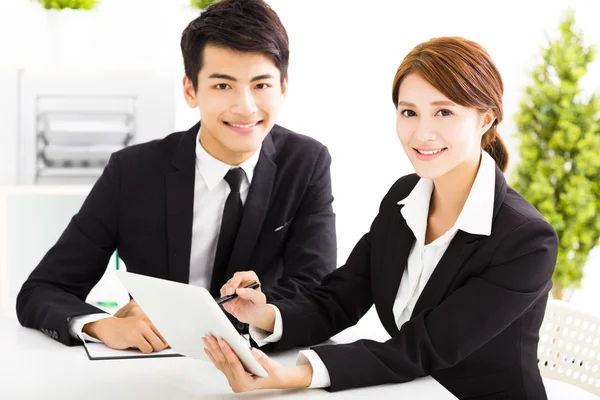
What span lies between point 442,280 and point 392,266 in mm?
172

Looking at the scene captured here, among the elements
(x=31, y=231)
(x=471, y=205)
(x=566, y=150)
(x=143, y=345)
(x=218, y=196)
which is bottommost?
(x=31, y=231)

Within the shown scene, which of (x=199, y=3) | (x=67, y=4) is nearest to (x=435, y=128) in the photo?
(x=199, y=3)

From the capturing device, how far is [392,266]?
1.80m

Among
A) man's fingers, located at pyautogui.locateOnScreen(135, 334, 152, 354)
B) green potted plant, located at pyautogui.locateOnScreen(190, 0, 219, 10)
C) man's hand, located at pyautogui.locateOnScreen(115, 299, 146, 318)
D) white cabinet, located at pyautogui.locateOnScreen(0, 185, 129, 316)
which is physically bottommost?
white cabinet, located at pyautogui.locateOnScreen(0, 185, 129, 316)

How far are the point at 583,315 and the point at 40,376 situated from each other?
1.36 m

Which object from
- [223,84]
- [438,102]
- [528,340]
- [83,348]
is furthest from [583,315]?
[83,348]

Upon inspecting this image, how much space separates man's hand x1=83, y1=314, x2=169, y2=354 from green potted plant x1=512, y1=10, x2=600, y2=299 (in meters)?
3.01

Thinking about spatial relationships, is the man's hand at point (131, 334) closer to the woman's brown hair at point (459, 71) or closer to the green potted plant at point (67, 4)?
the woman's brown hair at point (459, 71)

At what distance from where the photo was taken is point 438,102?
1.65m

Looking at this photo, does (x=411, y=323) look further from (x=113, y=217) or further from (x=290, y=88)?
(x=290, y=88)

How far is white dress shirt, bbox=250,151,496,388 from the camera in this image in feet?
5.38

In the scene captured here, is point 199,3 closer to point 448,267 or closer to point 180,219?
point 180,219

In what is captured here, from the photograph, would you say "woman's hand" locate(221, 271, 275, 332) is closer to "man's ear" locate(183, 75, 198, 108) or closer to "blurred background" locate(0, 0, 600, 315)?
"man's ear" locate(183, 75, 198, 108)

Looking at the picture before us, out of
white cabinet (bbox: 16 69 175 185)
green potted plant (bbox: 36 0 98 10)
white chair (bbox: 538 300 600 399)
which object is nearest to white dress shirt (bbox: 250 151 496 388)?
white chair (bbox: 538 300 600 399)
